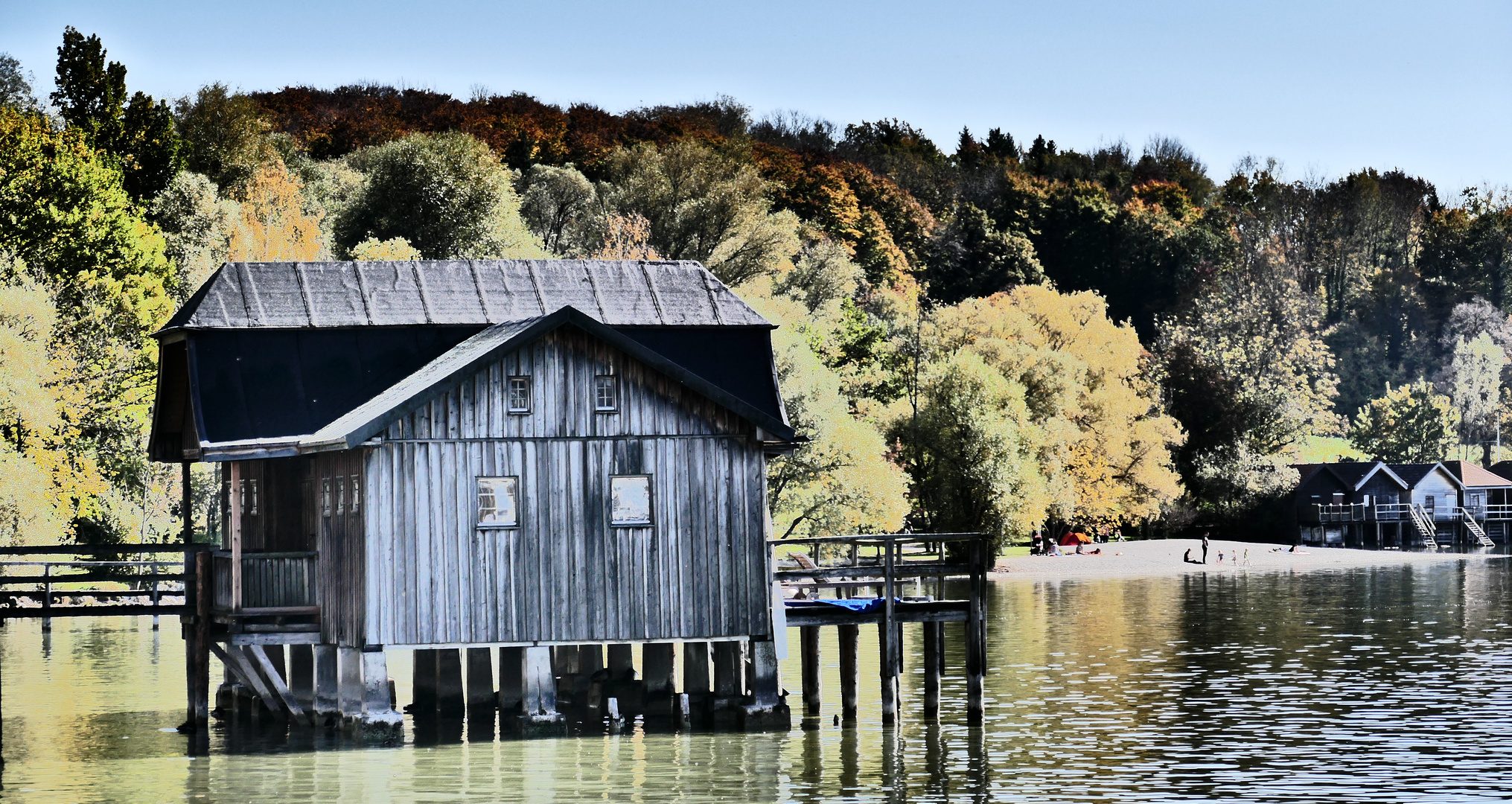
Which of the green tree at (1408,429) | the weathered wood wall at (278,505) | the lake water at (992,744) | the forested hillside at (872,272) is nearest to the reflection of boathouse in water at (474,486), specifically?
the weathered wood wall at (278,505)

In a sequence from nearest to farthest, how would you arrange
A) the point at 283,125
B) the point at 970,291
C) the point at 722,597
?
the point at 722,597 → the point at 283,125 → the point at 970,291

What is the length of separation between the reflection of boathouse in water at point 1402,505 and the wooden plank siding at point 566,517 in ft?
323

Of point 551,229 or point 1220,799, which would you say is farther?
point 551,229

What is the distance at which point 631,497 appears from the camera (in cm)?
3084

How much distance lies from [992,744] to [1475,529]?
108 m

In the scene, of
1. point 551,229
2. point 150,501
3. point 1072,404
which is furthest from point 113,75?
point 1072,404

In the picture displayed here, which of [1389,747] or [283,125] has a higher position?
[283,125]

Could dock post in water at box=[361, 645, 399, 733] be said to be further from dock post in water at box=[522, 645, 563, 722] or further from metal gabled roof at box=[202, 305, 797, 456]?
metal gabled roof at box=[202, 305, 797, 456]

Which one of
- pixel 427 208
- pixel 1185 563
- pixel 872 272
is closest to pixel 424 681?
pixel 427 208

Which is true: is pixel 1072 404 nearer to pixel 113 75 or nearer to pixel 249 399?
pixel 113 75

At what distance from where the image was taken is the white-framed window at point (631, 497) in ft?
101

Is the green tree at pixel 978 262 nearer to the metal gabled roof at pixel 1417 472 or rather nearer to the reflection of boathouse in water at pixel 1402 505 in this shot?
the reflection of boathouse in water at pixel 1402 505

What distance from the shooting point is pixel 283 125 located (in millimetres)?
122562

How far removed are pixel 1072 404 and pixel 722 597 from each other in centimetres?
6476
